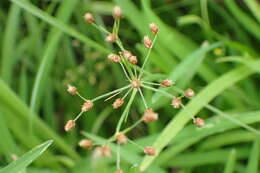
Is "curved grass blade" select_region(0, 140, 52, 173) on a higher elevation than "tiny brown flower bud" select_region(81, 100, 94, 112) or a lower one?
lower

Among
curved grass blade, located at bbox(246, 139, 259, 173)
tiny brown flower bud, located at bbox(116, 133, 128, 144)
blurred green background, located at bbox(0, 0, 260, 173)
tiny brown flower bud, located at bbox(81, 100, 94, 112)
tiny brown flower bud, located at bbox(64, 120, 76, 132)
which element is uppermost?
blurred green background, located at bbox(0, 0, 260, 173)

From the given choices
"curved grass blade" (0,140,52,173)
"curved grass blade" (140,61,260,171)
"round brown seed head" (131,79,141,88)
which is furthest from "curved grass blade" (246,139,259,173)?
"curved grass blade" (0,140,52,173)

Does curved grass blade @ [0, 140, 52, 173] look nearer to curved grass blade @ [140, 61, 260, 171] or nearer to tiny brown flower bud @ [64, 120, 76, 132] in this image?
tiny brown flower bud @ [64, 120, 76, 132]

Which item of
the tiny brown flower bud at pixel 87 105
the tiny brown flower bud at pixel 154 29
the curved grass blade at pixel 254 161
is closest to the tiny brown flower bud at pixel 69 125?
the tiny brown flower bud at pixel 87 105

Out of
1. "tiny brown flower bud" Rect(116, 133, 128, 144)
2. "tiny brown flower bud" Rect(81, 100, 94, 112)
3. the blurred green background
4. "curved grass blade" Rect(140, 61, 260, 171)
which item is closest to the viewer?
"tiny brown flower bud" Rect(116, 133, 128, 144)

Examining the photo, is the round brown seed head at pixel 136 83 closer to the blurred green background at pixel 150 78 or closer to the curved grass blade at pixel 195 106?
the blurred green background at pixel 150 78

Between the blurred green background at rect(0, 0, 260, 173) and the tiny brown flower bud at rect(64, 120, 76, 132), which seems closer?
the tiny brown flower bud at rect(64, 120, 76, 132)

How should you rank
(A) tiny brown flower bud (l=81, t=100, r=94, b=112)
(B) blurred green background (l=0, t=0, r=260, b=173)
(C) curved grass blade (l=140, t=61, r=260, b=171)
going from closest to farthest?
(A) tiny brown flower bud (l=81, t=100, r=94, b=112) < (C) curved grass blade (l=140, t=61, r=260, b=171) < (B) blurred green background (l=0, t=0, r=260, b=173)

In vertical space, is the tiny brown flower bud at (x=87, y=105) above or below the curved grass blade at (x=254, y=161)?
below

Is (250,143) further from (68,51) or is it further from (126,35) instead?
(68,51)
